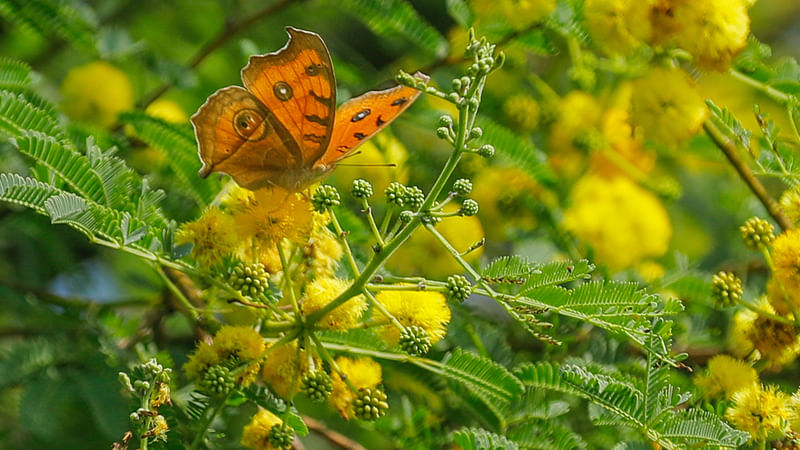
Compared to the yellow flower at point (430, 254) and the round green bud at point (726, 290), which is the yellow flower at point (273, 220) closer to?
the round green bud at point (726, 290)

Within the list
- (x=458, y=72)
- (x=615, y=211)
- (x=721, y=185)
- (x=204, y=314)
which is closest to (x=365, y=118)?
(x=204, y=314)

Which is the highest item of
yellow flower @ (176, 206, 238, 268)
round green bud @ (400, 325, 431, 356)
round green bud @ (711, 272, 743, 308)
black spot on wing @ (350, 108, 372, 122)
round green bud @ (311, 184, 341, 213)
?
black spot on wing @ (350, 108, 372, 122)

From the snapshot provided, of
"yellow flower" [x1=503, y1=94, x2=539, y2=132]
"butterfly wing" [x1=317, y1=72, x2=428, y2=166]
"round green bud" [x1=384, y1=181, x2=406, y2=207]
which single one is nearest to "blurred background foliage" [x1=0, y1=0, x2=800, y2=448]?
"yellow flower" [x1=503, y1=94, x2=539, y2=132]

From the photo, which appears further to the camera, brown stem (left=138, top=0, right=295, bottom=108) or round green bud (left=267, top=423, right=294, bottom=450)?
brown stem (left=138, top=0, right=295, bottom=108)

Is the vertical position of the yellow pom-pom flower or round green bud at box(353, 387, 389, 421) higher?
the yellow pom-pom flower

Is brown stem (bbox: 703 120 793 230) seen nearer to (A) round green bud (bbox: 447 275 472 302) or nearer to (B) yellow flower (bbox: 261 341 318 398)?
(A) round green bud (bbox: 447 275 472 302)

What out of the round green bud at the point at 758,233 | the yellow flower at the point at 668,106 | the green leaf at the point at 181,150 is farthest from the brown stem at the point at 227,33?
the round green bud at the point at 758,233

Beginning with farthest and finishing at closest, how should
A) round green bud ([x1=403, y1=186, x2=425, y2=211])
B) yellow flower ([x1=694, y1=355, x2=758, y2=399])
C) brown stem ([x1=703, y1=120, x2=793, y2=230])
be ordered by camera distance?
1. brown stem ([x1=703, y1=120, x2=793, y2=230])
2. yellow flower ([x1=694, y1=355, x2=758, y2=399])
3. round green bud ([x1=403, y1=186, x2=425, y2=211])
